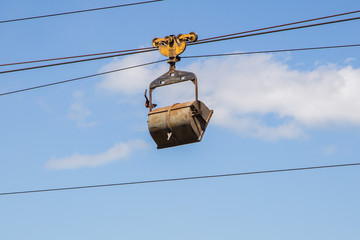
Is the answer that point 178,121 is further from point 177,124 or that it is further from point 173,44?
point 173,44

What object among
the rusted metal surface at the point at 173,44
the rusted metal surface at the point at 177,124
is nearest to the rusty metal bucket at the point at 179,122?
the rusted metal surface at the point at 177,124

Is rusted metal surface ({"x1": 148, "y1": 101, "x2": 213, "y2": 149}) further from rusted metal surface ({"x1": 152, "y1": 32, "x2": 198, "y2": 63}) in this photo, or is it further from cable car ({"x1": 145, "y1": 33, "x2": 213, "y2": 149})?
rusted metal surface ({"x1": 152, "y1": 32, "x2": 198, "y2": 63})

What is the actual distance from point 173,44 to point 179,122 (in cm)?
142

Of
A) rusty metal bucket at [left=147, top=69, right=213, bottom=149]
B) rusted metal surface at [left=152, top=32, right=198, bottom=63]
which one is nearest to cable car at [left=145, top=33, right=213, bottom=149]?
rusty metal bucket at [left=147, top=69, right=213, bottom=149]

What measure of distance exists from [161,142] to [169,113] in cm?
47

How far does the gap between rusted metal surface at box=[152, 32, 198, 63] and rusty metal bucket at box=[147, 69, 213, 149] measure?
411 millimetres

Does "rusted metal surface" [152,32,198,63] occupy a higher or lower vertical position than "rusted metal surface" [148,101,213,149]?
higher

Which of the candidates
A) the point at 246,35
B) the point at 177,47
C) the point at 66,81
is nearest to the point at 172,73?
the point at 177,47

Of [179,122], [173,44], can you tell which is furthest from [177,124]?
[173,44]

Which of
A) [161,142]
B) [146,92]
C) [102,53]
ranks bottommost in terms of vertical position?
[161,142]

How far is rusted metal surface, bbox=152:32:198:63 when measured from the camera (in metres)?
12.8

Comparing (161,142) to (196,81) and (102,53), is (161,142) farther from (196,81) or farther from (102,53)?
(102,53)

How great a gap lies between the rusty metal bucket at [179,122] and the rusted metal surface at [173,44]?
0.41m

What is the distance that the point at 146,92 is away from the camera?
42.5 ft
